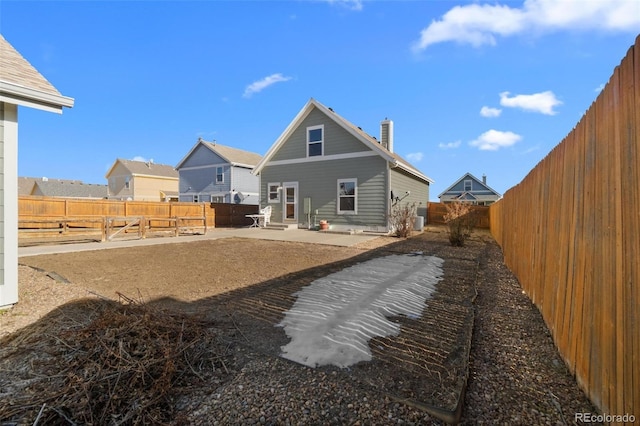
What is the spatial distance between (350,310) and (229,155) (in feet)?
78.7

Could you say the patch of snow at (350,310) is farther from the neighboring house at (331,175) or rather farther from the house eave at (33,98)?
the neighboring house at (331,175)

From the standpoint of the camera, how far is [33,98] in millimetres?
4195

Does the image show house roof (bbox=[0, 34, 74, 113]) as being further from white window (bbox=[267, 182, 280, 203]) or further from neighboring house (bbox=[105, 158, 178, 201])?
neighboring house (bbox=[105, 158, 178, 201])

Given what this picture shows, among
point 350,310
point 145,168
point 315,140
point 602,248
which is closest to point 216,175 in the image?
point 315,140

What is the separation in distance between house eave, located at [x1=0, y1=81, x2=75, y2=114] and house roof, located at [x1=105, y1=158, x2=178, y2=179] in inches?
1195

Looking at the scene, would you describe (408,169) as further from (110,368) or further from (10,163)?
(110,368)

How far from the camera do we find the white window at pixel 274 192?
54.7ft

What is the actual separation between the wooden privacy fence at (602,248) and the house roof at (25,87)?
642 centimetres

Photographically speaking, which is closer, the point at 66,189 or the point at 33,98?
the point at 33,98

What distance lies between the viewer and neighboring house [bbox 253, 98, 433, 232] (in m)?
13.9

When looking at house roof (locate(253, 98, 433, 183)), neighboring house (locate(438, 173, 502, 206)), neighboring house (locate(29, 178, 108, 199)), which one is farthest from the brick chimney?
neighboring house (locate(29, 178, 108, 199))

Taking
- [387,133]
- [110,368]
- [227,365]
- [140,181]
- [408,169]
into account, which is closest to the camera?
[110,368]

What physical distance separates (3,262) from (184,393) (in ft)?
12.7

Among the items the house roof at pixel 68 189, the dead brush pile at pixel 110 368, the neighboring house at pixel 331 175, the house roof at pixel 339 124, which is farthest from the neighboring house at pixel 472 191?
the house roof at pixel 68 189
